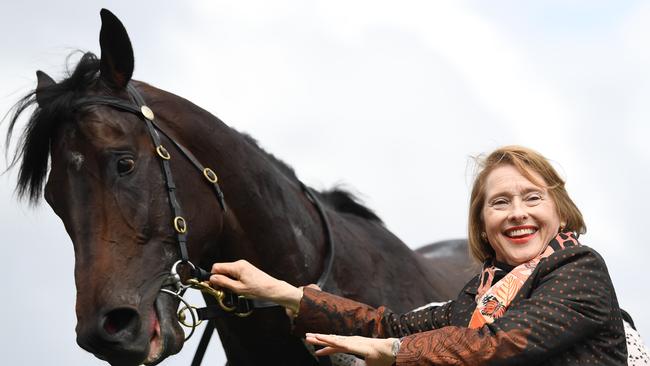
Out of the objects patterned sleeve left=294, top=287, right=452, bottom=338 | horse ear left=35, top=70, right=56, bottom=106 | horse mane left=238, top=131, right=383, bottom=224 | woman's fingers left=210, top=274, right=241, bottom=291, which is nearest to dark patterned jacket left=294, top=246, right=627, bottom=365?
patterned sleeve left=294, top=287, right=452, bottom=338

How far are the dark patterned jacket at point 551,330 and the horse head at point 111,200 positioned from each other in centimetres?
108

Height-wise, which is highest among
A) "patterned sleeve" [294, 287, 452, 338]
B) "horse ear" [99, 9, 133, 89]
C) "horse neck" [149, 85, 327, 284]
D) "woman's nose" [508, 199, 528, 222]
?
"horse ear" [99, 9, 133, 89]

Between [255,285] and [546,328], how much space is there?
1060mm

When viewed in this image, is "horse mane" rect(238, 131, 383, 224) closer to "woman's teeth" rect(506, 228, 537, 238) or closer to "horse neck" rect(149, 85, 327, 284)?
"horse neck" rect(149, 85, 327, 284)

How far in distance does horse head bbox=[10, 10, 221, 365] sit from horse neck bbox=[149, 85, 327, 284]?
170 millimetres

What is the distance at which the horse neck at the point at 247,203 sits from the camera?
4.02 m

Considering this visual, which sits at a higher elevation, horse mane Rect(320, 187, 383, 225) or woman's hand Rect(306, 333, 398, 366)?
horse mane Rect(320, 187, 383, 225)

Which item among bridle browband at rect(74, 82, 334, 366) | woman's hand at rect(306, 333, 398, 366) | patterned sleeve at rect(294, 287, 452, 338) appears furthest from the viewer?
bridle browband at rect(74, 82, 334, 366)

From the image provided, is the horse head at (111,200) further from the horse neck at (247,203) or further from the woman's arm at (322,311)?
the woman's arm at (322,311)

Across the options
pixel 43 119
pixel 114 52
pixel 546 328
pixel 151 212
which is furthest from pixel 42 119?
pixel 546 328

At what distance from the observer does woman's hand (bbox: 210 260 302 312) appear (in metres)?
3.31

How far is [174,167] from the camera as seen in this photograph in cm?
379

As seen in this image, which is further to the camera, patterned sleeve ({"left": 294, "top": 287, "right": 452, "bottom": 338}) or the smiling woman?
patterned sleeve ({"left": 294, "top": 287, "right": 452, "bottom": 338})

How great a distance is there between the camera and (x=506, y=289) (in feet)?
9.39
